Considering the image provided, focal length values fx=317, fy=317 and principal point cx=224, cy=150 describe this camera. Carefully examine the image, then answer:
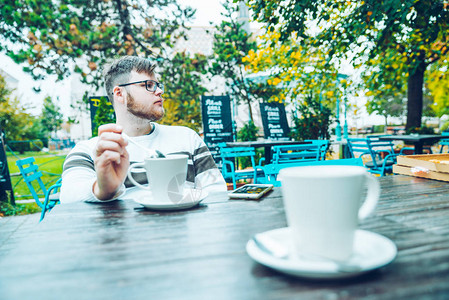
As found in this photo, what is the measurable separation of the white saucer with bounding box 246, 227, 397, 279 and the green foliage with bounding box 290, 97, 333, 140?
6419 millimetres

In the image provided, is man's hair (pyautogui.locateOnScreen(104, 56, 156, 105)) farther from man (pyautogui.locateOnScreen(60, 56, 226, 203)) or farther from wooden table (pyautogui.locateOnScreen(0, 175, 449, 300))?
wooden table (pyautogui.locateOnScreen(0, 175, 449, 300))

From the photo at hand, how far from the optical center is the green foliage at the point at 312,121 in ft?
22.1

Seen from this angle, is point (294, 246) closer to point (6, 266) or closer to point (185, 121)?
point (6, 266)

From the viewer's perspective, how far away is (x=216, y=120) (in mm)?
6977

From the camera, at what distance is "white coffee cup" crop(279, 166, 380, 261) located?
0.43m

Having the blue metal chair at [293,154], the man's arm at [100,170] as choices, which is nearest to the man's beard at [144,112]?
the man's arm at [100,170]

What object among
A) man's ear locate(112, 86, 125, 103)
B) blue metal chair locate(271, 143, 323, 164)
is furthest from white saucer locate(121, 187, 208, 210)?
blue metal chair locate(271, 143, 323, 164)

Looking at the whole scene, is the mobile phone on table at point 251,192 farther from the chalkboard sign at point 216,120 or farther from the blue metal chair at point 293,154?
the chalkboard sign at point 216,120

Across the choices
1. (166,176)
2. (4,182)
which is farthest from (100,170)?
(4,182)

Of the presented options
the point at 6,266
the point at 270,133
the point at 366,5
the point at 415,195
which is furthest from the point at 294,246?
the point at 270,133

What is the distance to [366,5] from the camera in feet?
11.9

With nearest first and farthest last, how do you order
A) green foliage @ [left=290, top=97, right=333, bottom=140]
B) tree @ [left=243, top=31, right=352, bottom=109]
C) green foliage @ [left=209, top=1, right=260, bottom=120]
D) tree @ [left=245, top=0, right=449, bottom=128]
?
1. tree @ [left=245, top=0, right=449, bottom=128]
2. tree @ [left=243, top=31, right=352, bottom=109]
3. green foliage @ [left=290, top=97, right=333, bottom=140]
4. green foliage @ [left=209, top=1, right=260, bottom=120]

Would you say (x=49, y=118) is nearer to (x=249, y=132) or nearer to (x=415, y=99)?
(x=249, y=132)

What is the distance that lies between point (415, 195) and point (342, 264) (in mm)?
719
